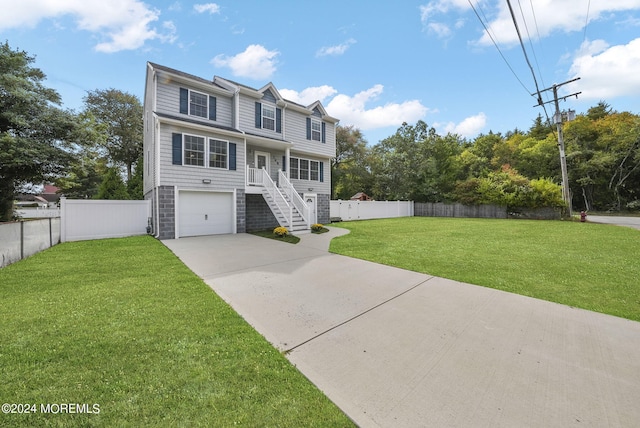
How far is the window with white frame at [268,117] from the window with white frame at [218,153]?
9.90 feet

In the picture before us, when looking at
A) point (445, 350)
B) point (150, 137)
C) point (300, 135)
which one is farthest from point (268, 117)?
point (445, 350)

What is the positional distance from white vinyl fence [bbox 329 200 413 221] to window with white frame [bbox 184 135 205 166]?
33.2 ft

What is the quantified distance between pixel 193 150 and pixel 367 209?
15.0 m

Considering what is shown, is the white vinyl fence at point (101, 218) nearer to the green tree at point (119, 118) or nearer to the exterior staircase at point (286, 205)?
the exterior staircase at point (286, 205)

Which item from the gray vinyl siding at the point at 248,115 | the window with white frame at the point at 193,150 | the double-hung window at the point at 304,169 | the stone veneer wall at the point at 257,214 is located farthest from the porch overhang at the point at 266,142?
the stone veneer wall at the point at 257,214

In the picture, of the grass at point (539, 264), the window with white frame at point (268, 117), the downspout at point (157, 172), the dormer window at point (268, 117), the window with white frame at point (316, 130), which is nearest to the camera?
the grass at point (539, 264)

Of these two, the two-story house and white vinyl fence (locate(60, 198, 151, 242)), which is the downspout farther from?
white vinyl fence (locate(60, 198, 151, 242))

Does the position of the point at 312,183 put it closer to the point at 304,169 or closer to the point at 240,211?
the point at 304,169

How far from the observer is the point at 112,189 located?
1742 centimetres

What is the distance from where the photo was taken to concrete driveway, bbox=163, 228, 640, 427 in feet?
6.31

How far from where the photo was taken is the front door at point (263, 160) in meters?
13.9

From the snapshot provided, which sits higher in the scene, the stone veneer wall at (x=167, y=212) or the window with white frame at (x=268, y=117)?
the window with white frame at (x=268, y=117)

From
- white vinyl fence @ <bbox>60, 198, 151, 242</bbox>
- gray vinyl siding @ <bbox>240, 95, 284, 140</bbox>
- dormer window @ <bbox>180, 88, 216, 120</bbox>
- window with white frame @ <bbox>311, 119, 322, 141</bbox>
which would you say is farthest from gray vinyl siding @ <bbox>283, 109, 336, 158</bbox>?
white vinyl fence @ <bbox>60, 198, 151, 242</bbox>

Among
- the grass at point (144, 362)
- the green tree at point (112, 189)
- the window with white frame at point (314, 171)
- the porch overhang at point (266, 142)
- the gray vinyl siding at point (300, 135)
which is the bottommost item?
the grass at point (144, 362)
